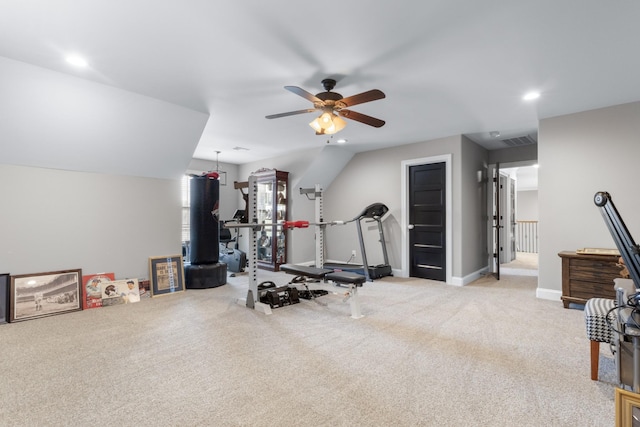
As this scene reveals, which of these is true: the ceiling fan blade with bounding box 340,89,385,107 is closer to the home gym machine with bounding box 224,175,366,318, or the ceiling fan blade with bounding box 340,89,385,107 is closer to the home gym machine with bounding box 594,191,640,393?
the home gym machine with bounding box 224,175,366,318

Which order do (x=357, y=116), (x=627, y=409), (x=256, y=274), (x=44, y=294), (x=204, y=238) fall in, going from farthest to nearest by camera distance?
(x=204, y=238)
(x=256, y=274)
(x=44, y=294)
(x=357, y=116)
(x=627, y=409)

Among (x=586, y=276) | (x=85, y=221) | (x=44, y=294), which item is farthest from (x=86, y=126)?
(x=586, y=276)

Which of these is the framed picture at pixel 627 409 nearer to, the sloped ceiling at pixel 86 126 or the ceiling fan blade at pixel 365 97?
the ceiling fan blade at pixel 365 97

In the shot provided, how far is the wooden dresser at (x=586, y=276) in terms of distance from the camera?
347 cm

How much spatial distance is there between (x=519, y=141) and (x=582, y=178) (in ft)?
6.22

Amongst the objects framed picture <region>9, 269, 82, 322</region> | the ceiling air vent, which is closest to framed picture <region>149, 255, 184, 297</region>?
framed picture <region>9, 269, 82, 322</region>

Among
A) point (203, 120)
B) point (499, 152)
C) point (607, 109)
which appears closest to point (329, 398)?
point (203, 120)

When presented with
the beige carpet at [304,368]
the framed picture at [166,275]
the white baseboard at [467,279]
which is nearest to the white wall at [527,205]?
the white baseboard at [467,279]

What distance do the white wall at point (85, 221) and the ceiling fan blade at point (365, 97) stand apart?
3.30 metres

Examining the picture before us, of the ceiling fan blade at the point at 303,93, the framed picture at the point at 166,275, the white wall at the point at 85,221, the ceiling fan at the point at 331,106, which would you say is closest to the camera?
the ceiling fan blade at the point at 303,93

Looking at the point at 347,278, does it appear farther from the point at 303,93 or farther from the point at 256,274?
the point at 303,93

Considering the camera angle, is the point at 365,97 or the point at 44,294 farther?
the point at 44,294

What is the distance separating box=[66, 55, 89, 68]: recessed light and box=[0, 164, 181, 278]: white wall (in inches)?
66.8

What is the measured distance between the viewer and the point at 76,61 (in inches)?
108
